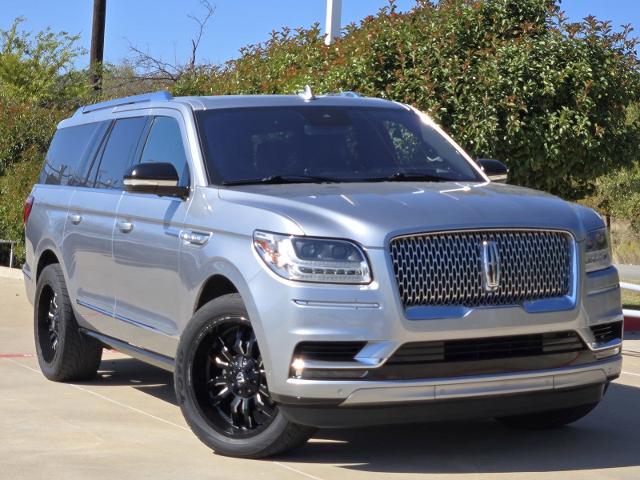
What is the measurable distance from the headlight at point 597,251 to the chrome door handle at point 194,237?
195 cm

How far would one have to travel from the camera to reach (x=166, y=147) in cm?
776

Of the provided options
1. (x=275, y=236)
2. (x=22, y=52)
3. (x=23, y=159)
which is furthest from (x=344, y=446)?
(x=22, y=52)

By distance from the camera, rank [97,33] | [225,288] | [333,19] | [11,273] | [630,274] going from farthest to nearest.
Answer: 1. [97,33]
2. [630,274]
3. [11,273]
4. [333,19]
5. [225,288]

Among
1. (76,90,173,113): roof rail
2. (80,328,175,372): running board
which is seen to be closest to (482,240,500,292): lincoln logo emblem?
(80,328,175,372): running board

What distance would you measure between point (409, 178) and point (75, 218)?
258cm

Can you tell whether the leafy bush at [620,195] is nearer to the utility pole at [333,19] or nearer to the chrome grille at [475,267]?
the utility pole at [333,19]

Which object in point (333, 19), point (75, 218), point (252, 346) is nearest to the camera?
point (252, 346)

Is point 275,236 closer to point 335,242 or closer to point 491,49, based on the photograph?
point 335,242

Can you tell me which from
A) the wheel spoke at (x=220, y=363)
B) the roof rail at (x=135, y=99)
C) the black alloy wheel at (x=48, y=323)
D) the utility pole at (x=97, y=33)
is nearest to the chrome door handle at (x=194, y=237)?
the wheel spoke at (x=220, y=363)

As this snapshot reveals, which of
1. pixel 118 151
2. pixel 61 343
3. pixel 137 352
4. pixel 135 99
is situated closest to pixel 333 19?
pixel 135 99

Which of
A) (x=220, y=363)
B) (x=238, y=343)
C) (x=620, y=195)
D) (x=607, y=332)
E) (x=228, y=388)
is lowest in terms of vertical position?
(x=620, y=195)

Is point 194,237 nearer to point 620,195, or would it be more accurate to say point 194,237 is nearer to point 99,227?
point 99,227

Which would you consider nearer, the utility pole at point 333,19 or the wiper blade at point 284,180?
the wiper blade at point 284,180

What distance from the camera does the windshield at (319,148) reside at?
7246mm
